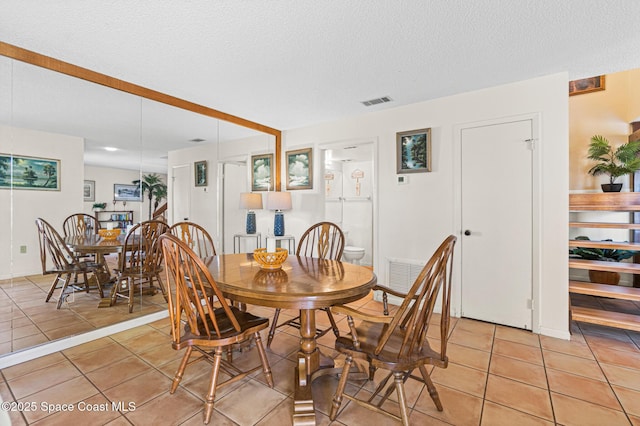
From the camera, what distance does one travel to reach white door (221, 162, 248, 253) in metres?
4.15

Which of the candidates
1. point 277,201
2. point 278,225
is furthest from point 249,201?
point 278,225

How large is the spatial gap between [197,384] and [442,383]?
1.64 m

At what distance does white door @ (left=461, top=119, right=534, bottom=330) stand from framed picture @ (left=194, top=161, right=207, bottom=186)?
10.3 ft

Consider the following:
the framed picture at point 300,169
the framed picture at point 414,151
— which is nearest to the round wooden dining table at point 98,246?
the framed picture at point 300,169

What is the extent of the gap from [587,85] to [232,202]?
504 centimetres

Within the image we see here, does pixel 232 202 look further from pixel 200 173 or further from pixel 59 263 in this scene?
pixel 59 263

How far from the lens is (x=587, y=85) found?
3848 mm

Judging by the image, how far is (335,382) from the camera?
1.98 m

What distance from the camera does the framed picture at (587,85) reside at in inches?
148

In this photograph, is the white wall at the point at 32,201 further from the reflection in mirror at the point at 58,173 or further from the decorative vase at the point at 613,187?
the decorative vase at the point at 613,187

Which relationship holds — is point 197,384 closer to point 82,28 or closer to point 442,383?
point 442,383

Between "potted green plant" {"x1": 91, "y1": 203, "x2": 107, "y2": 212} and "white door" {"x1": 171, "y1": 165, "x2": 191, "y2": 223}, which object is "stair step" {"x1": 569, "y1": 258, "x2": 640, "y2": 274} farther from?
"potted green plant" {"x1": 91, "y1": 203, "x2": 107, "y2": 212}

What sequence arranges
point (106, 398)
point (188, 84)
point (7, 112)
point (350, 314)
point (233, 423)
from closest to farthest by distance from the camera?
point (350, 314)
point (233, 423)
point (106, 398)
point (7, 112)
point (188, 84)

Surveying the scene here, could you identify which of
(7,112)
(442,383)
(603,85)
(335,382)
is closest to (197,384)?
(335,382)
